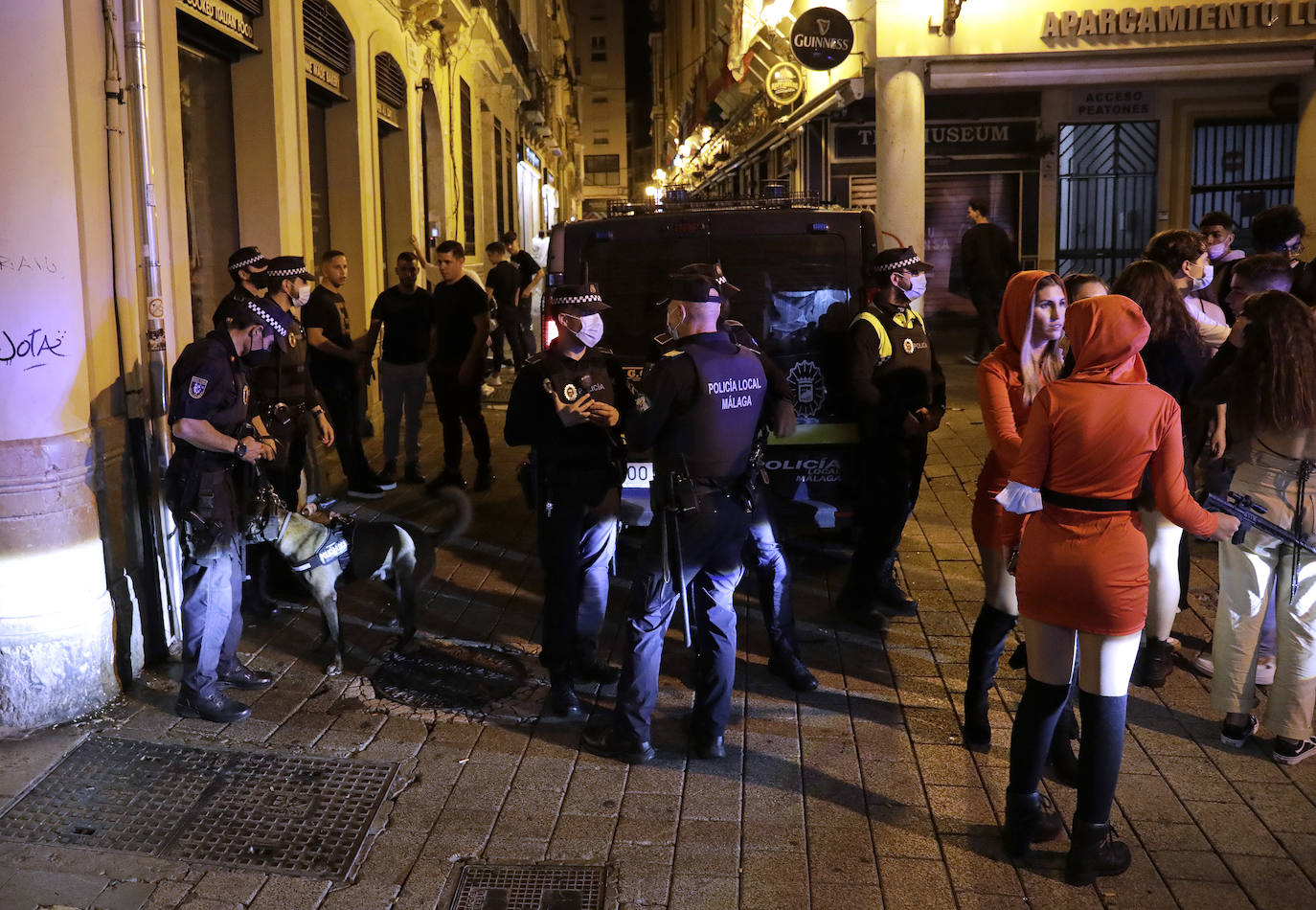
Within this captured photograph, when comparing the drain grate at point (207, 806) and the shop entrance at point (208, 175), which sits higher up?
the shop entrance at point (208, 175)

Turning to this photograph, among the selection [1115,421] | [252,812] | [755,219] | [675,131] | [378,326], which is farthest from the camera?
[675,131]

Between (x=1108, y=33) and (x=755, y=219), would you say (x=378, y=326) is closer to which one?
(x=755, y=219)

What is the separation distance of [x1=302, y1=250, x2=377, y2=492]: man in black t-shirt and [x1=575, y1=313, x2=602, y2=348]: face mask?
4260 millimetres

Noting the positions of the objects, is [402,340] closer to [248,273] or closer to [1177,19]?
[248,273]

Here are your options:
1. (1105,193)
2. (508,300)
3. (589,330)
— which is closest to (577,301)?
(589,330)

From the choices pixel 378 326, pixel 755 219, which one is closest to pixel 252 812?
pixel 755 219

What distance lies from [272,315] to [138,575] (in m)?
1.39

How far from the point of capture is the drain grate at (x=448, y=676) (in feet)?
Result: 18.5

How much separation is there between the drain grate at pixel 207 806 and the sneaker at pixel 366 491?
4712 mm

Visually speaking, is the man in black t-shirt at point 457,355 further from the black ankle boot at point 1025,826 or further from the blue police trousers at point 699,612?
the black ankle boot at point 1025,826

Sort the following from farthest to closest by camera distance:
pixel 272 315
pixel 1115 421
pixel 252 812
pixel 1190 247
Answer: pixel 1190 247, pixel 272 315, pixel 252 812, pixel 1115 421

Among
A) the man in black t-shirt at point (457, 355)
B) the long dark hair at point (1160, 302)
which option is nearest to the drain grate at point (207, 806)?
the long dark hair at point (1160, 302)

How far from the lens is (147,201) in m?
5.73

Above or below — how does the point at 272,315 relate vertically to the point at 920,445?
above
